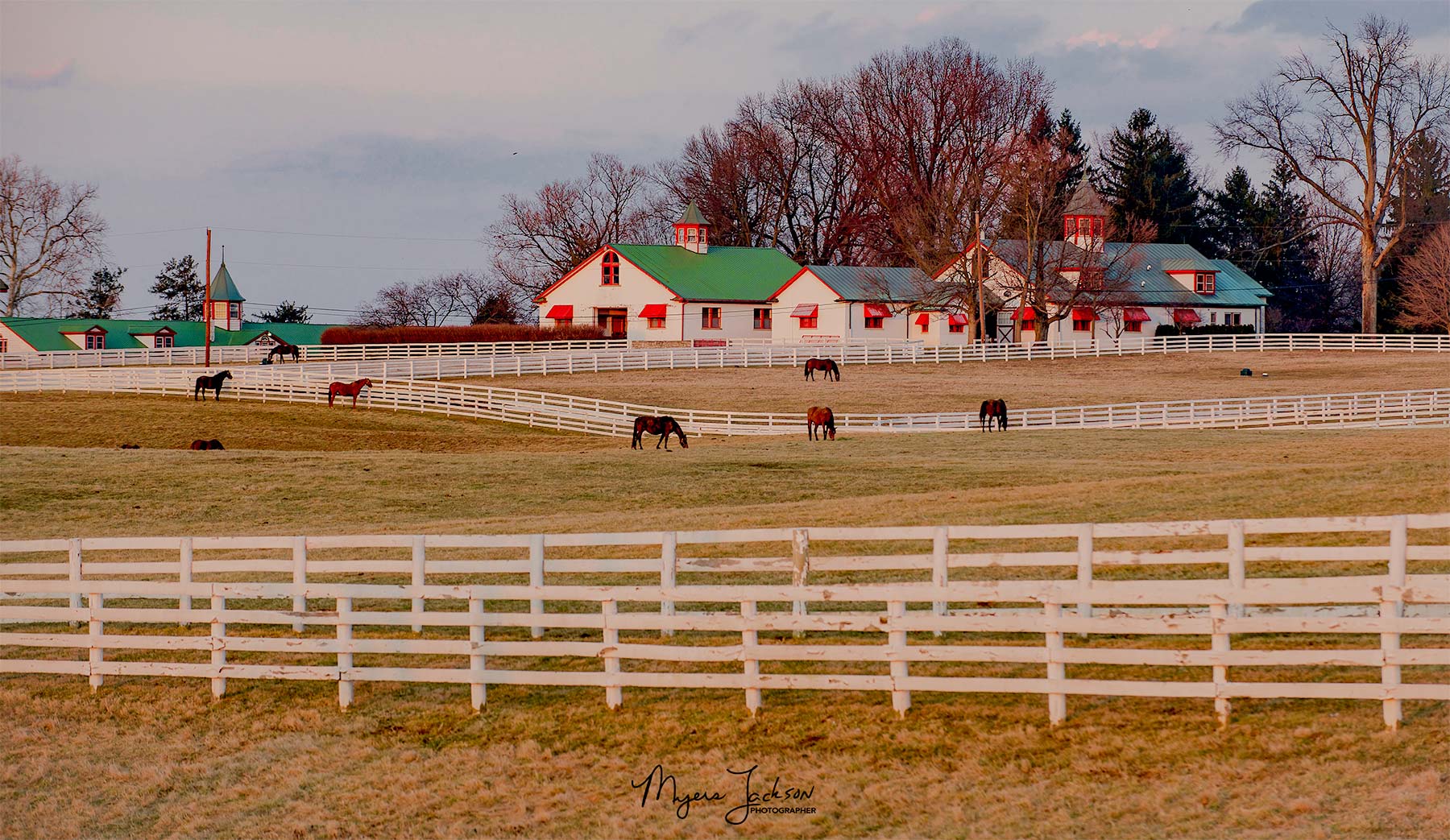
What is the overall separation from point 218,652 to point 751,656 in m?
5.07

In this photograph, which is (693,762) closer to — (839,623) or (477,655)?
(839,623)

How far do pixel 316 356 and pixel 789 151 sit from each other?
40467 millimetres

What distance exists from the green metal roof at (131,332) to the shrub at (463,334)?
11738 millimetres

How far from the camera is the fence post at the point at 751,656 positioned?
10.9 metres

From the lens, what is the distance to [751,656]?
10.9 metres

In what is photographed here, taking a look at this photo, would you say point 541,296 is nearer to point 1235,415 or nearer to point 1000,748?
point 1235,415

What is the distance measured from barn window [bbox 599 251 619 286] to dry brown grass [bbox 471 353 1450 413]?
69.3ft

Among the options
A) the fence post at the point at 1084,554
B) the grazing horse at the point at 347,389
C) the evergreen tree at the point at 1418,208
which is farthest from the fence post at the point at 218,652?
the evergreen tree at the point at 1418,208

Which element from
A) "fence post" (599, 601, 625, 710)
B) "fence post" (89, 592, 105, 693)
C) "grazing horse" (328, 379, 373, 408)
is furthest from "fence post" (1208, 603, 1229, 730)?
"grazing horse" (328, 379, 373, 408)

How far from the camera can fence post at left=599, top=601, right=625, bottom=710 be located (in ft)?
37.2

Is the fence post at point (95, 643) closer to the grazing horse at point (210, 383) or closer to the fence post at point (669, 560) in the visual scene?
the fence post at point (669, 560)

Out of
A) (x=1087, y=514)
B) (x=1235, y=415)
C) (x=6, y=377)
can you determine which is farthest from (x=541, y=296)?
(x=1087, y=514)

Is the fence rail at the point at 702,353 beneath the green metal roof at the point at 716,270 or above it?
beneath

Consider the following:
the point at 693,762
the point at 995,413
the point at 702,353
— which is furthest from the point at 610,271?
the point at 693,762
